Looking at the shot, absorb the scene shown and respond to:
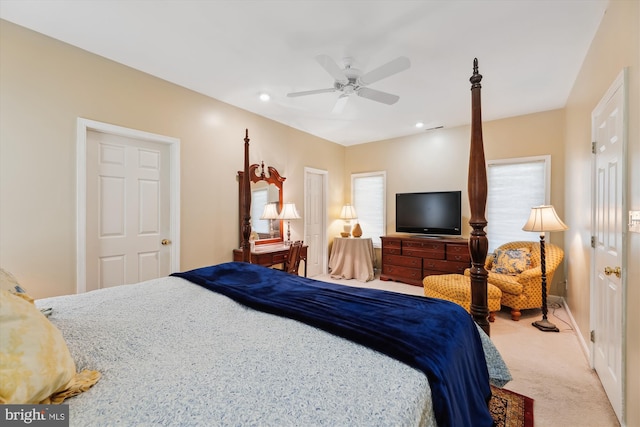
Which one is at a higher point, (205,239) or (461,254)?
(205,239)

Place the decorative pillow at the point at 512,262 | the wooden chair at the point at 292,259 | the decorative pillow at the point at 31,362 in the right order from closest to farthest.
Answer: the decorative pillow at the point at 31,362
the decorative pillow at the point at 512,262
the wooden chair at the point at 292,259

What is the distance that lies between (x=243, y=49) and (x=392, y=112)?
2.32m

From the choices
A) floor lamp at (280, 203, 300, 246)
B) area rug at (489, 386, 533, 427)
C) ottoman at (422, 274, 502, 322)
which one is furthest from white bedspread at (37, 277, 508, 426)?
floor lamp at (280, 203, 300, 246)

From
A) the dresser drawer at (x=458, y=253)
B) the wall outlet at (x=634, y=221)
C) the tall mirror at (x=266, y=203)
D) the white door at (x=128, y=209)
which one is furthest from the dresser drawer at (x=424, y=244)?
the white door at (x=128, y=209)

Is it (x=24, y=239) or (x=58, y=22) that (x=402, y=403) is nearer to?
(x=24, y=239)

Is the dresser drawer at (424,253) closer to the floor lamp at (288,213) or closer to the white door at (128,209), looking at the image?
the floor lamp at (288,213)

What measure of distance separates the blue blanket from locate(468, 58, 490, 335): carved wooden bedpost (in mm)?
302

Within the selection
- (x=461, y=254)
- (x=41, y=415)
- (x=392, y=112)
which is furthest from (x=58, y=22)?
(x=461, y=254)

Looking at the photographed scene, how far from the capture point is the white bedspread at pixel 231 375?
724 millimetres

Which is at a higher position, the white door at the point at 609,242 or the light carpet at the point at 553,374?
the white door at the point at 609,242

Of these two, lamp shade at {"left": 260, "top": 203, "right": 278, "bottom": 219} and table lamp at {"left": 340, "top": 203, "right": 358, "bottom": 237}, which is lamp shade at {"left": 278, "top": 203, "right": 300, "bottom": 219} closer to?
lamp shade at {"left": 260, "top": 203, "right": 278, "bottom": 219}

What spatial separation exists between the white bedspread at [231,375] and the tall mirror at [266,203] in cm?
280

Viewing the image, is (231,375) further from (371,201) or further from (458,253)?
(371,201)

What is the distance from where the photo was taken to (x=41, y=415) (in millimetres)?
674
